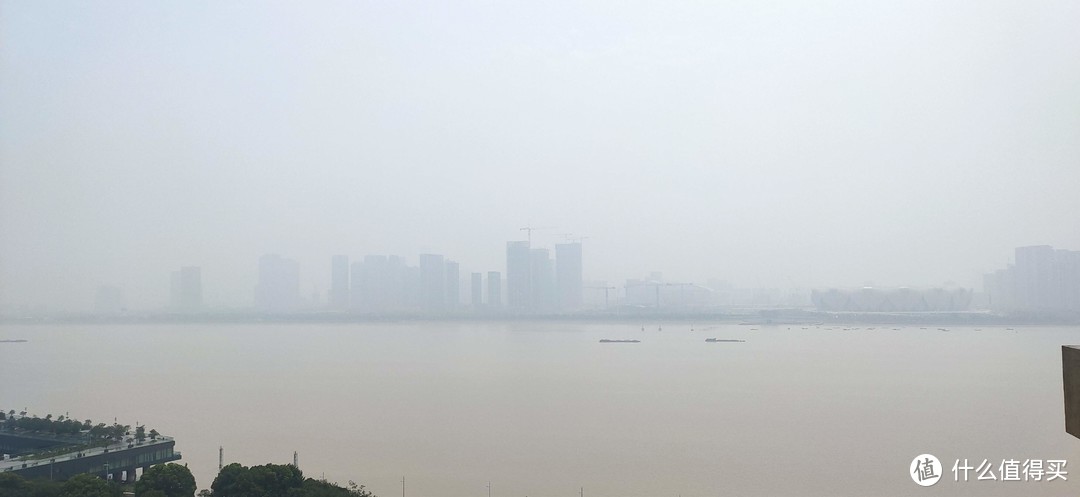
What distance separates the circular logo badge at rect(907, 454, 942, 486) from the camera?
3.54 metres

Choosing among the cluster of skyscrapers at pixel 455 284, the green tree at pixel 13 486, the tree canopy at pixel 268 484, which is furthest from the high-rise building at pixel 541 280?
the green tree at pixel 13 486

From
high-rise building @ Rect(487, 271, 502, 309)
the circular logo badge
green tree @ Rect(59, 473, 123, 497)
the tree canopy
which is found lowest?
the circular logo badge

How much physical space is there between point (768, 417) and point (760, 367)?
3.20 meters

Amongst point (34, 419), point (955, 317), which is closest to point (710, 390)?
point (34, 419)

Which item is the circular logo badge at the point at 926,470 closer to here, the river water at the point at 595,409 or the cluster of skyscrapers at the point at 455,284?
the river water at the point at 595,409

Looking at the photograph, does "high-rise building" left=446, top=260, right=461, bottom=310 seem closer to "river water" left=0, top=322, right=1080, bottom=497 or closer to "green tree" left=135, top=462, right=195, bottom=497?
"river water" left=0, top=322, right=1080, bottom=497

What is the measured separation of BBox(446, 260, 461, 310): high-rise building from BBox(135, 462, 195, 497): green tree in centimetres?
1096

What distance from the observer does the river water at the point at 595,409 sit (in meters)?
3.76

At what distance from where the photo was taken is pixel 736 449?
4285mm

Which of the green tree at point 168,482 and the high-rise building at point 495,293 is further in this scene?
the high-rise building at point 495,293

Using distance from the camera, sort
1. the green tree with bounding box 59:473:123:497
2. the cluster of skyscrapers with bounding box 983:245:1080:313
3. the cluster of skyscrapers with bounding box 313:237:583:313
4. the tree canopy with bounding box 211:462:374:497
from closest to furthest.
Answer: the green tree with bounding box 59:473:123:497 → the tree canopy with bounding box 211:462:374:497 → the cluster of skyscrapers with bounding box 983:245:1080:313 → the cluster of skyscrapers with bounding box 313:237:583:313

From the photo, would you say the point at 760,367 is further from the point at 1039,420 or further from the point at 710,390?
the point at 1039,420

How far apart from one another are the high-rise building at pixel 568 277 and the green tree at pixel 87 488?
11.3 meters

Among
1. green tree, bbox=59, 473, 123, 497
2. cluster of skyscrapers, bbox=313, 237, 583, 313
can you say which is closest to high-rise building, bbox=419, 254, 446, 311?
cluster of skyscrapers, bbox=313, 237, 583, 313
